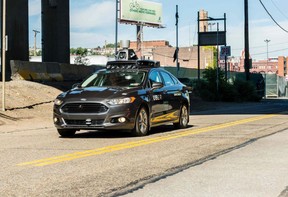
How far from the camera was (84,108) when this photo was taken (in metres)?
11.3

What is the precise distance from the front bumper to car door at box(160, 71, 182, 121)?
6.61ft

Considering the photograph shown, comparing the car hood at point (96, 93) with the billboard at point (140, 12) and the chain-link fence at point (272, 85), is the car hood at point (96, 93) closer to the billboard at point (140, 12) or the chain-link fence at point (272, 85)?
the chain-link fence at point (272, 85)

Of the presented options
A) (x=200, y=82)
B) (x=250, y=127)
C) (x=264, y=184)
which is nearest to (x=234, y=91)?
(x=200, y=82)

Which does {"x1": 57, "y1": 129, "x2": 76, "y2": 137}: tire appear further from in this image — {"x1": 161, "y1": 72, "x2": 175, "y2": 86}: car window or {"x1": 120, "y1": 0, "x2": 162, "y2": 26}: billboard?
{"x1": 120, "y1": 0, "x2": 162, "y2": 26}: billboard

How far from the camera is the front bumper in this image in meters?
11.2

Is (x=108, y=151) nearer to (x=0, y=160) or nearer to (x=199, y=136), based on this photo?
(x=0, y=160)

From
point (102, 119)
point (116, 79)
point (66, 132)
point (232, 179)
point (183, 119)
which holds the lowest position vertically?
point (232, 179)

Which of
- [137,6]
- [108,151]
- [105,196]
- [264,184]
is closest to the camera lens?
[105,196]

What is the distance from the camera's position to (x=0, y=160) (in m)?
8.43

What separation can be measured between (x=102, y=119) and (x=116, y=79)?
65.7 inches

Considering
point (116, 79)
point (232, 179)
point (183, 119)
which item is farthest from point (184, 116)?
point (232, 179)

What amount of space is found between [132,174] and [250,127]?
822cm

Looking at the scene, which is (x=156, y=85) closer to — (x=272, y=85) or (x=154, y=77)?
(x=154, y=77)

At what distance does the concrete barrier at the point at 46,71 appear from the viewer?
24.2 metres
